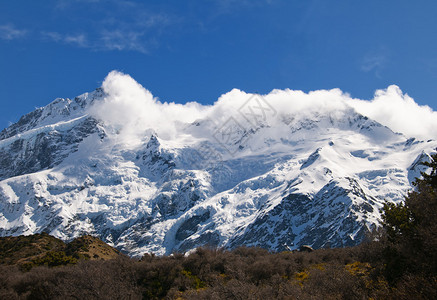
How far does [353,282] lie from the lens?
63.9ft

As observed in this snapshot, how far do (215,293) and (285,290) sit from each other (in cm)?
348

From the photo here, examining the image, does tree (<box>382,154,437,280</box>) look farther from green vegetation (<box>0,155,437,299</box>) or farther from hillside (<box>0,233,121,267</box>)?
hillside (<box>0,233,121,267</box>)

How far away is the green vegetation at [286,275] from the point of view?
18781 mm

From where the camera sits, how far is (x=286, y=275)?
29328 millimetres

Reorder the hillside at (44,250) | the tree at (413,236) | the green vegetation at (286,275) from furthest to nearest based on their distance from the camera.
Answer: the hillside at (44,250)
the green vegetation at (286,275)
the tree at (413,236)

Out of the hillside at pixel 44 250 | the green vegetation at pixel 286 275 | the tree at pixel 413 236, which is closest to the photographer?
the tree at pixel 413 236

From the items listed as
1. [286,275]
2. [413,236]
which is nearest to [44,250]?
[286,275]

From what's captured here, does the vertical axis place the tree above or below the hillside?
below

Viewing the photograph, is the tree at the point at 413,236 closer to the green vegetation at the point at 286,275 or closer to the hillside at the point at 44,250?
the green vegetation at the point at 286,275

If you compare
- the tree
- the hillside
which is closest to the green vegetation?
the tree

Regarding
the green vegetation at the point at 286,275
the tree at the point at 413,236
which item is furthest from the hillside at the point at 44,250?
the tree at the point at 413,236

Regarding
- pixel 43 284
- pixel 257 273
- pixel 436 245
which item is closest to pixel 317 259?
pixel 257 273

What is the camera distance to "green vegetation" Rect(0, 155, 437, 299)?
18.8 meters

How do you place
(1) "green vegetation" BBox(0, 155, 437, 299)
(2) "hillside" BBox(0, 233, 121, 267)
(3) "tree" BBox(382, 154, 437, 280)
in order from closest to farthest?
(3) "tree" BBox(382, 154, 437, 280) < (1) "green vegetation" BBox(0, 155, 437, 299) < (2) "hillside" BBox(0, 233, 121, 267)
